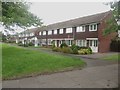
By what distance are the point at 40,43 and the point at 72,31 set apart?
17971 millimetres

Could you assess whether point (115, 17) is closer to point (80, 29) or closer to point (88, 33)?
point (88, 33)

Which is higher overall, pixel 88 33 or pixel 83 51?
pixel 88 33

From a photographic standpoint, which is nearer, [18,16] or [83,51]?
[18,16]

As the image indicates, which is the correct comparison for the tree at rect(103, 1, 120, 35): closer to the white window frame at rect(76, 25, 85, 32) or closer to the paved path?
the paved path

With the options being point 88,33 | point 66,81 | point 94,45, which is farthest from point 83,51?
point 66,81

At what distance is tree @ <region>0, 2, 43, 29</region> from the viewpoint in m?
16.4

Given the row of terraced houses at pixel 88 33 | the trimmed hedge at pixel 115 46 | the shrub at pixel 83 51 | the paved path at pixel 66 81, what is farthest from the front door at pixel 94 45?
the paved path at pixel 66 81

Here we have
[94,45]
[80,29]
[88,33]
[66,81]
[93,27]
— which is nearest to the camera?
[66,81]

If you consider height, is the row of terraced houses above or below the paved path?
above

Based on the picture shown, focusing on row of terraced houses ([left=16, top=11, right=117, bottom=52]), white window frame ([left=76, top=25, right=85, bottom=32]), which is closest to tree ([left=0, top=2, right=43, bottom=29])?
row of terraced houses ([left=16, top=11, right=117, bottom=52])

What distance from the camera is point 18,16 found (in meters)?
17.3

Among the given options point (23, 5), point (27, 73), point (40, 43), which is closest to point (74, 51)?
point (23, 5)

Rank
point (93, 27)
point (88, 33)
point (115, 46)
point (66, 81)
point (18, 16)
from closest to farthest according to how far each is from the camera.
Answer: point (66, 81), point (18, 16), point (93, 27), point (115, 46), point (88, 33)

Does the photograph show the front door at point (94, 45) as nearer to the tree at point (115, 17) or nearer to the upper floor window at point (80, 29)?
the upper floor window at point (80, 29)
